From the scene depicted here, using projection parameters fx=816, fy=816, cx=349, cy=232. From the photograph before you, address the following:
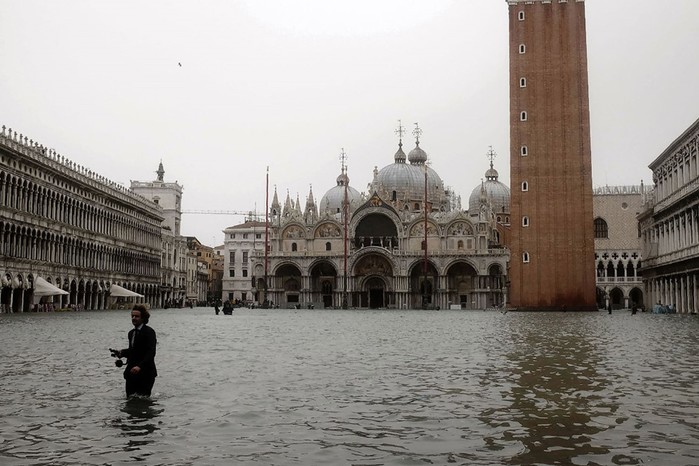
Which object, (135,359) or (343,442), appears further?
(135,359)

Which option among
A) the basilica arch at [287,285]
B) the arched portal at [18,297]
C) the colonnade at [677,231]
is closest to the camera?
the colonnade at [677,231]

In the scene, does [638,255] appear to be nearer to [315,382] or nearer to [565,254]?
[565,254]

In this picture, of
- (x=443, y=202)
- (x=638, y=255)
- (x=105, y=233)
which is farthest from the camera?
(x=443, y=202)

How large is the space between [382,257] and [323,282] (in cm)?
811

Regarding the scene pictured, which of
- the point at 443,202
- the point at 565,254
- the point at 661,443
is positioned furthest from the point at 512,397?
the point at 443,202

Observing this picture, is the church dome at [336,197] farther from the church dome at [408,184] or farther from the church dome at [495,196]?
the church dome at [495,196]

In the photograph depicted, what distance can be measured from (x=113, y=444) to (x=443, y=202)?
3935 inches

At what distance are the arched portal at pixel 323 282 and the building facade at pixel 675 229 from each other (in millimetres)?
40519

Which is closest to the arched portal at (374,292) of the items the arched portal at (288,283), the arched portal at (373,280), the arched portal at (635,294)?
the arched portal at (373,280)

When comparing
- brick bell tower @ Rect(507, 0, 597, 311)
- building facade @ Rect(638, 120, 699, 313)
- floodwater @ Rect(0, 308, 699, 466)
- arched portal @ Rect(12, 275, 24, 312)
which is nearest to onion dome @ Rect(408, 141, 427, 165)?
brick bell tower @ Rect(507, 0, 597, 311)

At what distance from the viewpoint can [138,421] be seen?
8.72 m

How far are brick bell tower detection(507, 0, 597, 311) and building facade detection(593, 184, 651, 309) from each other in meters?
24.4

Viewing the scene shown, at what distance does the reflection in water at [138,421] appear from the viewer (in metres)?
7.65

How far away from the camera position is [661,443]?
7.43 meters
